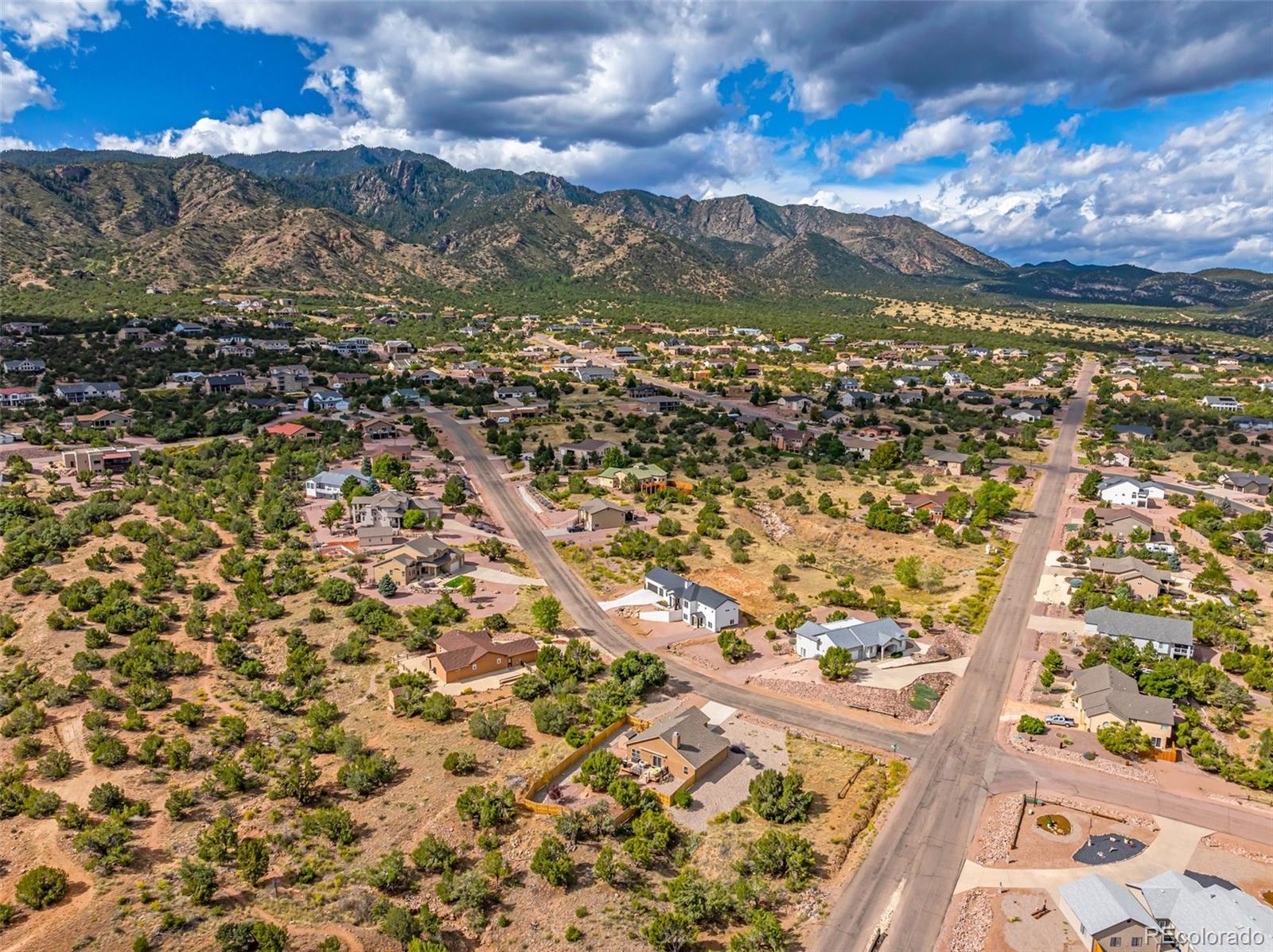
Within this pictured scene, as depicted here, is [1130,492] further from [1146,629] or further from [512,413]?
[512,413]

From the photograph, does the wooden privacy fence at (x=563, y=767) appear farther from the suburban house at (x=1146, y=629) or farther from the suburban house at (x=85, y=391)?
the suburban house at (x=85, y=391)

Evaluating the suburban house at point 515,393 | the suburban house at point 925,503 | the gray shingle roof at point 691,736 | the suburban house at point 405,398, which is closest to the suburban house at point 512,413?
the suburban house at point 515,393

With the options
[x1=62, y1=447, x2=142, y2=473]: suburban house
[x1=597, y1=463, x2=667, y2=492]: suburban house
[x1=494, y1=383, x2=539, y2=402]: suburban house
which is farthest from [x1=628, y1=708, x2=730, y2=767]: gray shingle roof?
[x1=494, y1=383, x2=539, y2=402]: suburban house

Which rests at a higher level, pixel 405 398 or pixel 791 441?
pixel 405 398

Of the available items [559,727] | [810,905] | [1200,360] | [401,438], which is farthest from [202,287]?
[1200,360]

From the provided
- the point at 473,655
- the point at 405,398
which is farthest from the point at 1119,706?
the point at 405,398

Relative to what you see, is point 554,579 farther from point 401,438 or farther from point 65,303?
point 65,303
